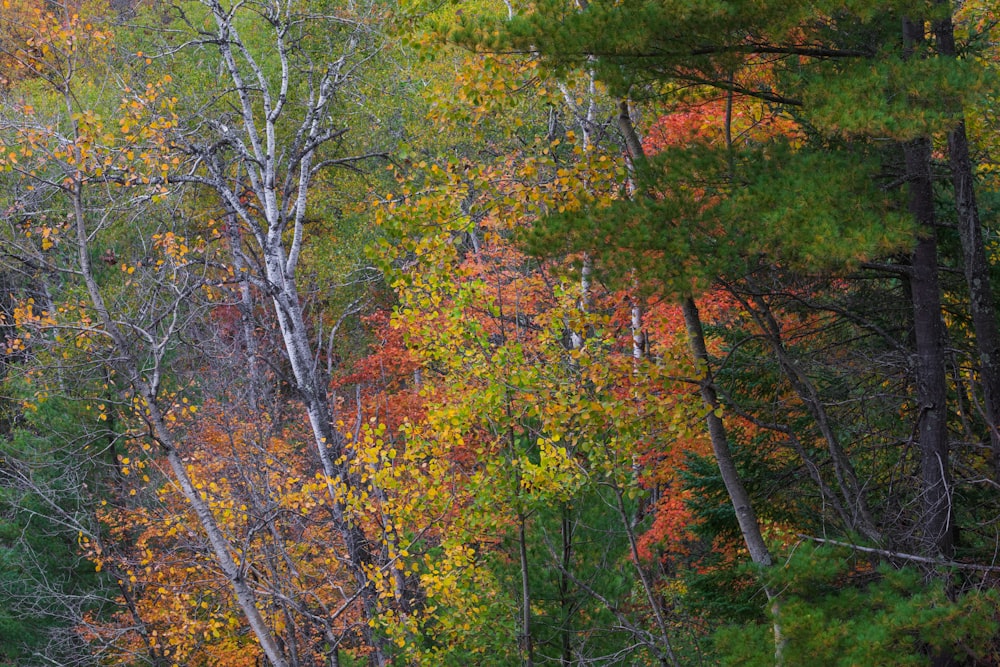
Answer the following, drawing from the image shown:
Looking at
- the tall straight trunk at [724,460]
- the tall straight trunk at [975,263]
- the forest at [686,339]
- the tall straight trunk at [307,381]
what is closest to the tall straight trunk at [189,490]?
the forest at [686,339]

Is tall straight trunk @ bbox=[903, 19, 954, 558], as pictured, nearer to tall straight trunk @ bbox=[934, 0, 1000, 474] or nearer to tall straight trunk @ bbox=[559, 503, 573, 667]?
tall straight trunk @ bbox=[934, 0, 1000, 474]

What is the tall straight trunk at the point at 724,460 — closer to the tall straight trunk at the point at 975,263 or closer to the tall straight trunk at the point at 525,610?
the tall straight trunk at the point at 975,263

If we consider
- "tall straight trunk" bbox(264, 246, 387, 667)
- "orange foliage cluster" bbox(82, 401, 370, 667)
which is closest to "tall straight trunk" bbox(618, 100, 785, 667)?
"tall straight trunk" bbox(264, 246, 387, 667)

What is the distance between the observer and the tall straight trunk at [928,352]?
5984 millimetres

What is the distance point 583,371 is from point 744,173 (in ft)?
9.40

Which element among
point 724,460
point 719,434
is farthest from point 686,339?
point 724,460

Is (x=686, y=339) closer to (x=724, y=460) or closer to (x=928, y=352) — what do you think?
(x=724, y=460)

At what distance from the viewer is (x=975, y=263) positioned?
599cm

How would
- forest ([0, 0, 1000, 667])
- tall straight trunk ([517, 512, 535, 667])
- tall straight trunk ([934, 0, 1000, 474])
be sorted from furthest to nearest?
tall straight trunk ([517, 512, 535, 667]) < tall straight trunk ([934, 0, 1000, 474]) < forest ([0, 0, 1000, 667])

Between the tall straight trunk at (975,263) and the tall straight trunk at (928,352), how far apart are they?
16 cm

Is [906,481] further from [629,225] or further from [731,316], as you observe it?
[731,316]

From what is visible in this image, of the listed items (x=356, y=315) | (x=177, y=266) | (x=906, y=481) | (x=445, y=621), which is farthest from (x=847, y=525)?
(x=356, y=315)

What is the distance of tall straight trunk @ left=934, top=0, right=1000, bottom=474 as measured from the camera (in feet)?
19.3

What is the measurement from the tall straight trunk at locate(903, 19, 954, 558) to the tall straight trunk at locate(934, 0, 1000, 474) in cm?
16
